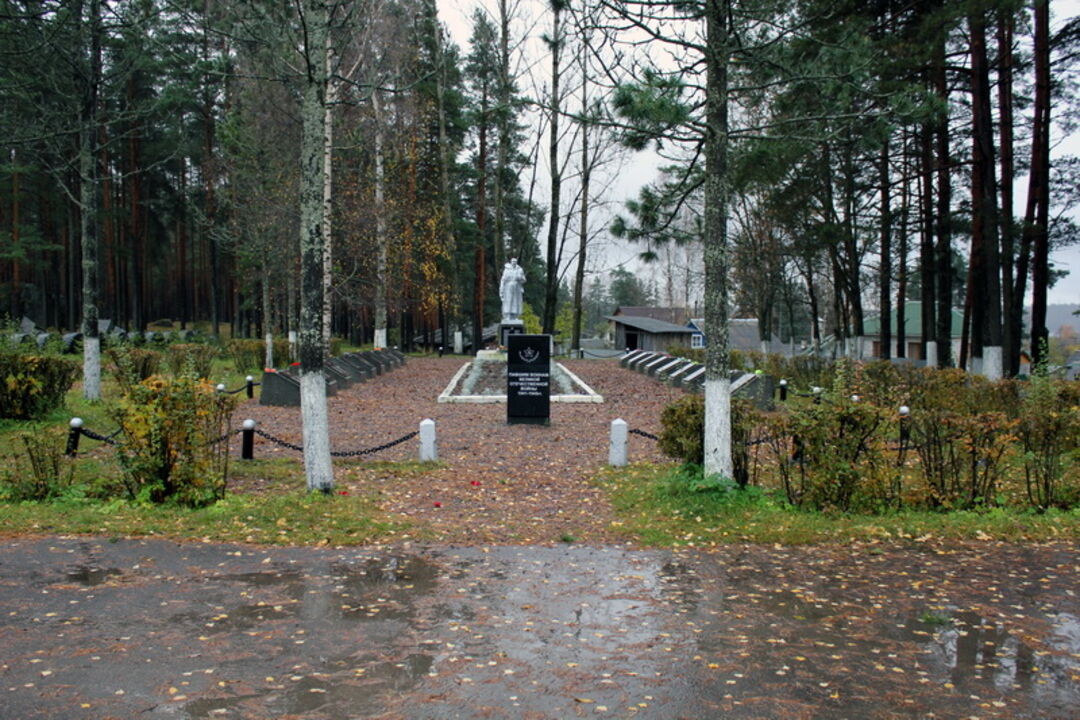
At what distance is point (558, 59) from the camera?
32.8 meters

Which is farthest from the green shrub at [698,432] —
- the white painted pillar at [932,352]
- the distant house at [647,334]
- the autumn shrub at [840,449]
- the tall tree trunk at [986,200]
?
the distant house at [647,334]

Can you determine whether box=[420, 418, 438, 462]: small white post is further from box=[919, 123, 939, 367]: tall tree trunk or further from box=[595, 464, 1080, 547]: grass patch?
box=[919, 123, 939, 367]: tall tree trunk

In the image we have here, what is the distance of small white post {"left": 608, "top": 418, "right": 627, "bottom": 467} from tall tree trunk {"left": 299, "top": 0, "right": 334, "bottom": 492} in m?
3.83

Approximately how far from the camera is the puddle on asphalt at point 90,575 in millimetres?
5590

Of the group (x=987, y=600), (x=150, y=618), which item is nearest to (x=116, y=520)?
(x=150, y=618)

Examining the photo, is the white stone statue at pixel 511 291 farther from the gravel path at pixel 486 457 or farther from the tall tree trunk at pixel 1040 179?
the tall tree trunk at pixel 1040 179

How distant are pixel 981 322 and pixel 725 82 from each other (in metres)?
14.4

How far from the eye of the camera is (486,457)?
11.0 metres

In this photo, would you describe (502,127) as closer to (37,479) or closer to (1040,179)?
(1040,179)

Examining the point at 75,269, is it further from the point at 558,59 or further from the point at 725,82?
the point at 725,82

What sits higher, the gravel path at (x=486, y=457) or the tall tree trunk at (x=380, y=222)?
the tall tree trunk at (x=380, y=222)

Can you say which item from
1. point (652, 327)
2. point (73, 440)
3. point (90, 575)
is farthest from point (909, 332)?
point (90, 575)

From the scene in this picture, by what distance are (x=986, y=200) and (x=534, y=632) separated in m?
16.5

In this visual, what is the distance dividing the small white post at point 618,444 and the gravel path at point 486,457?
0.27 metres
